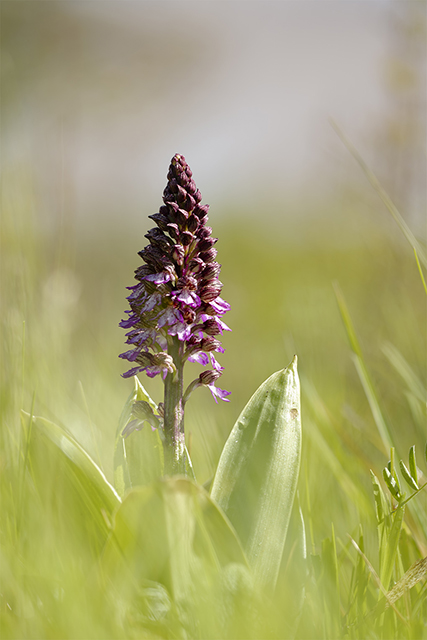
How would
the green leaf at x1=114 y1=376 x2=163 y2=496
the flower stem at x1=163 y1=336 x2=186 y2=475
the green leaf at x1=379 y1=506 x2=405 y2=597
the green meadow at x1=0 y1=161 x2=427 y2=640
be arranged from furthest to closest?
1. the green leaf at x1=114 y1=376 x2=163 y2=496
2. the flower stem at x1=163 y1=336 x2=186 y2=475
3. the green leaf at x1=379 y1=506 x2=405 y2=597
4. the green meadow at x1=0 y1=161 x2=427 y2=640

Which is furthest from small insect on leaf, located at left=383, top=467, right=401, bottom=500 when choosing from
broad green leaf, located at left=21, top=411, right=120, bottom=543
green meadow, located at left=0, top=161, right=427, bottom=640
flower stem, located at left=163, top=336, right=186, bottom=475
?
broad green leaf, located at left=21, top=411, right=120, bottom=543

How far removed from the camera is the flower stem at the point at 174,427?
1150 mm

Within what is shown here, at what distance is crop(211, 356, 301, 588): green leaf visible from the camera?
1.01 m

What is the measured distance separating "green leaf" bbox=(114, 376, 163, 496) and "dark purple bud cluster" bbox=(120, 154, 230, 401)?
6.0 inches

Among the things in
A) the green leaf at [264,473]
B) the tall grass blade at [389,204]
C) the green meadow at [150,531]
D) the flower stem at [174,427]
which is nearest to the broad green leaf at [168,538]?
the green meadow at [150,531]

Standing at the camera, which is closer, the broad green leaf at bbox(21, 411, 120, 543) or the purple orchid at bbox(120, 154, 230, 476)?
the broad green leaf at bbox(21, 411, 120, 543)

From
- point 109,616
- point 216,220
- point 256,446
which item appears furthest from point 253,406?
point 216,220

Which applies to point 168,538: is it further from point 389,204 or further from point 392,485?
point 389,204

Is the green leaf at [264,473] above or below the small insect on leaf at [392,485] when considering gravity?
above

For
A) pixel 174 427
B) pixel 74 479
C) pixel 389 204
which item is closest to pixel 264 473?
pixel 174 427

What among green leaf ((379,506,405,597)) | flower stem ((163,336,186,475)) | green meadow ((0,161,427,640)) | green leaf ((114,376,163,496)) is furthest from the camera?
green leaf ((114,376,163,496))

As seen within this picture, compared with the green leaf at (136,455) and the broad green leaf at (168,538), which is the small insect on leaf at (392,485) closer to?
the broad green leaf at (168,538)

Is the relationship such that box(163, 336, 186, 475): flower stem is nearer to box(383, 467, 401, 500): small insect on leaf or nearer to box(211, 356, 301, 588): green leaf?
box(211, 356, 301, 588): green leaf

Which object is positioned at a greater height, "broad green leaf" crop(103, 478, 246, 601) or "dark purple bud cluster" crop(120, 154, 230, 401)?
"dark purple bud cluster" crop(120, 154, 230, 401)
